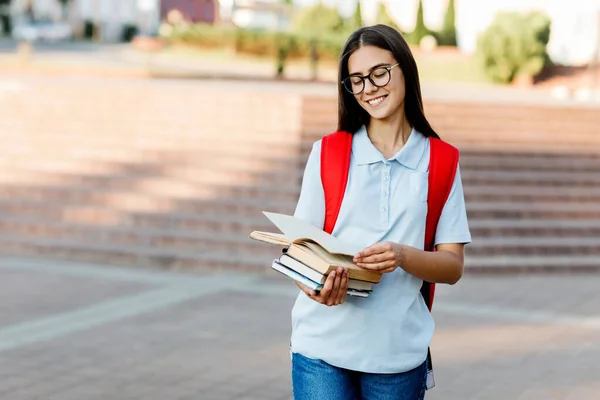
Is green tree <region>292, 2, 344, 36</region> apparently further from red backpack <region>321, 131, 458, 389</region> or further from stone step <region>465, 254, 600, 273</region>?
red backpack <region>321, 131, 458, 389</region>

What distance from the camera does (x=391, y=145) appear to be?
261 centimetres

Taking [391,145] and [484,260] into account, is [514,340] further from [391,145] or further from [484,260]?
[391,145]

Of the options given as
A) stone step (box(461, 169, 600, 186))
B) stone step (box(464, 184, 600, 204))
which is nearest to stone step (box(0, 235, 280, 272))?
stone step (box(464, 184, 600, 204))

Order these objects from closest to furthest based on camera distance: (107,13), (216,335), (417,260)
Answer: (417,260)
(216,335)
(107,13)

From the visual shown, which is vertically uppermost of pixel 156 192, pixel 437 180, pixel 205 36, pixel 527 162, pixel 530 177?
pixel 437 180

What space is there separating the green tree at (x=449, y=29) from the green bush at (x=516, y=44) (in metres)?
8.22

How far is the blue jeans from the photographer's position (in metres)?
2.51

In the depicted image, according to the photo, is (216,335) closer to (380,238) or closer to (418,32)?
(380,238)

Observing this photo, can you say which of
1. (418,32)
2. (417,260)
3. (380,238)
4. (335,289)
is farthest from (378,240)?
(418,32)

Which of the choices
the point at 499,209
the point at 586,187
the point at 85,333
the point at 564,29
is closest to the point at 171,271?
the point at 85,333

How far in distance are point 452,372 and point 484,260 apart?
383 cm

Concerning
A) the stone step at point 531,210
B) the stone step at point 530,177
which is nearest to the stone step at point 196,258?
the stone step at point 531,210

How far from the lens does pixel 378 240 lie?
2.52 m

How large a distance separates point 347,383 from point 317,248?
1.22 ft
